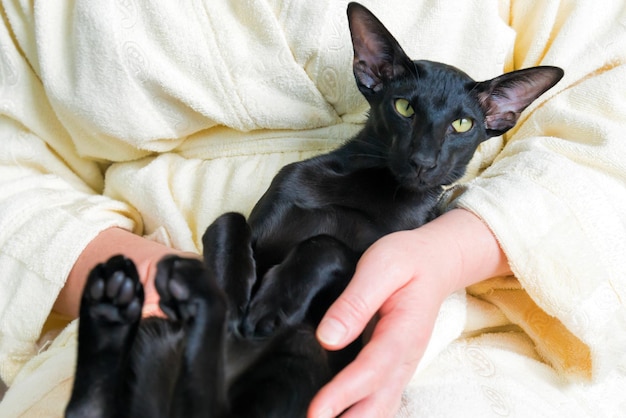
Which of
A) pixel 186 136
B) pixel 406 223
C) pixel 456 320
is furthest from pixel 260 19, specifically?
pixel 456 320

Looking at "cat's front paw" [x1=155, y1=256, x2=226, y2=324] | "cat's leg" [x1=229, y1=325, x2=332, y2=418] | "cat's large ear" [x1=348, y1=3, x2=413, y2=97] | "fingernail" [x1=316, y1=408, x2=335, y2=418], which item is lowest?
"cat's leg" [x1=229, y1=325, x2=332, y2=418]

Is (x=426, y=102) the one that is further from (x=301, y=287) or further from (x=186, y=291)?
(x=186, y=291)

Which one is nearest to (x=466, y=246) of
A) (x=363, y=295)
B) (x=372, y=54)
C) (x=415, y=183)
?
(x=415, y=183)

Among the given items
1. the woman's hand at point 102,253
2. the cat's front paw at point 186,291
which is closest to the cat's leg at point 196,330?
the cat's front paw at point 186,291

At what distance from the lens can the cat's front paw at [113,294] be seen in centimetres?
53

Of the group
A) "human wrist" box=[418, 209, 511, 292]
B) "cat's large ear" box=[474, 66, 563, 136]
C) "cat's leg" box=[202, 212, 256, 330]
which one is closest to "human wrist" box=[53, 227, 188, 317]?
"cat's leg" box=[202, 212, 256, 330]

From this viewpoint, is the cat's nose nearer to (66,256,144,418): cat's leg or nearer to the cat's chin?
the cat's chin

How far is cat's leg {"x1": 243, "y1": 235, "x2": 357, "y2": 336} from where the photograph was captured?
64 centimetres

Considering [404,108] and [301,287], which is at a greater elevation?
[404,108]

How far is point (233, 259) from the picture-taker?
2.21 feet

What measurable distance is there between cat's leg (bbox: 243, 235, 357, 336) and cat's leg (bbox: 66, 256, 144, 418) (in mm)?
139

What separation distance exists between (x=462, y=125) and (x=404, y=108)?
9 centimetres

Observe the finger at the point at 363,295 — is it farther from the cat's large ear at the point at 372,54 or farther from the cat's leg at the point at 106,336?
the cat's large ear at the point at 372,54

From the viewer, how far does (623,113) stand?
0.82 m
